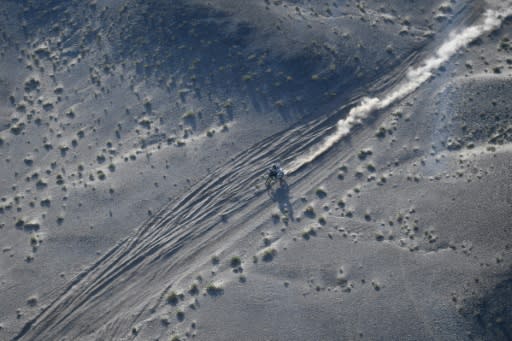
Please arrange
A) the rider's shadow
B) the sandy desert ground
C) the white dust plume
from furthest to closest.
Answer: the white dust plume → the rider's shadow → the sandy desert ground

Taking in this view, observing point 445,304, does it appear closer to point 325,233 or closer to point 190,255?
point 325,233

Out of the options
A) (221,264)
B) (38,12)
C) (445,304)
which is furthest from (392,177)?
(38,12)

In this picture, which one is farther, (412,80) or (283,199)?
(412,80)

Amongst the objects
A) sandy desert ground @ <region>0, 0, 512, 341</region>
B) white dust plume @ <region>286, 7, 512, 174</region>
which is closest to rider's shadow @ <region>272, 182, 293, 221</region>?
sandy desert ground @ <region>0, 0, 512, 341</region>

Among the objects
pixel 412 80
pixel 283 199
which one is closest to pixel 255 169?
pixel 283 199

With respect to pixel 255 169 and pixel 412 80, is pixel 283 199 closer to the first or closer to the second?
pixel 255 169

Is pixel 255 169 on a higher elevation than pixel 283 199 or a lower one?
higher

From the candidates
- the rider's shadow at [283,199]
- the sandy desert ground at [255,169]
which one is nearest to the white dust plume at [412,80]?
the sandy desert ground at [255,169]

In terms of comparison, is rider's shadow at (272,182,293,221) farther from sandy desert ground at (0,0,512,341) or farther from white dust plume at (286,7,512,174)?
white dust plume at (286,7,512,174)
